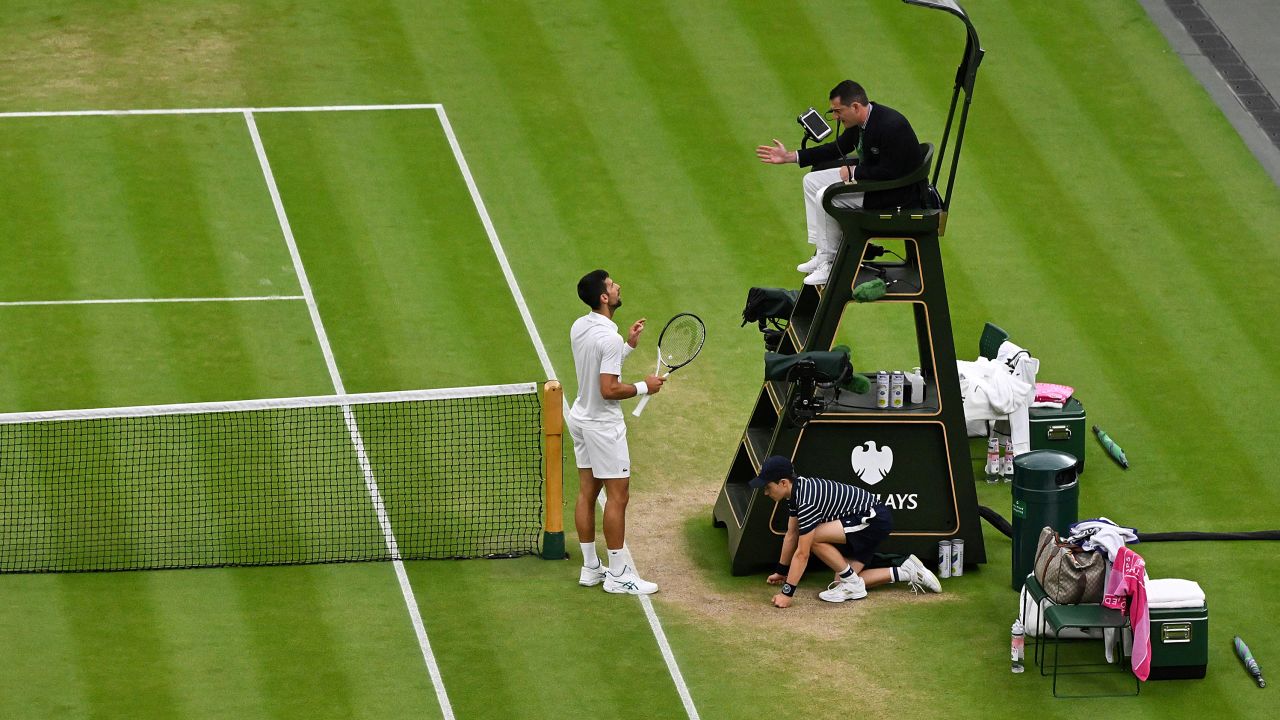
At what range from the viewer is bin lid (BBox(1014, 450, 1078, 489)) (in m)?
16.4

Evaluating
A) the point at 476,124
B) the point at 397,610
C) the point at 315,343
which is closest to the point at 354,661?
the point at 397,610

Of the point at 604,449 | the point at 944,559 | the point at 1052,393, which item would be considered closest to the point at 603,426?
the point at 604,449

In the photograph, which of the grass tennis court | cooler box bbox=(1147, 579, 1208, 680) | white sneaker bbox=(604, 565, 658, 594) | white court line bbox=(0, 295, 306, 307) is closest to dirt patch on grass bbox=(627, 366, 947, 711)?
the grass tennis court

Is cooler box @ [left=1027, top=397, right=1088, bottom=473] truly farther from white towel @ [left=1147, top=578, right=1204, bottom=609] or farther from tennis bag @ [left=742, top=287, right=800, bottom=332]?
white towel @ [left=1147, top=578, right=1204, bottom=609]

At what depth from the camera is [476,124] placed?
25438mm

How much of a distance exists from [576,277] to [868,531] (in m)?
6.83

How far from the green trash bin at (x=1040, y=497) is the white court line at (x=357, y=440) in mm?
4704

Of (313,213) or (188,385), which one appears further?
(313,213)

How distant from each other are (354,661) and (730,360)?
6.50 metres

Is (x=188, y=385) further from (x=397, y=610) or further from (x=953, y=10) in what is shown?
(x=953, y=10)

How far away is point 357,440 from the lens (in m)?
19.1

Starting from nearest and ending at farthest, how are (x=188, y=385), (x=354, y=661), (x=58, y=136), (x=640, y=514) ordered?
(x=354, y=661) < (x=640, y=514) < (x=188, y=385) < (x=58, y=136)

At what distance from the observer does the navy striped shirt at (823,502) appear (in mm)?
16406

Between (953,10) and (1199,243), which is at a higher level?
(953,10)
